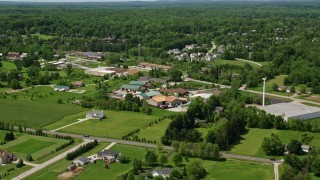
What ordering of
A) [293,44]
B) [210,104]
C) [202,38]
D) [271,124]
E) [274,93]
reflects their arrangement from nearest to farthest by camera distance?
[271,124] < [210,104] < [274,93] < [293,44] < [202,38]

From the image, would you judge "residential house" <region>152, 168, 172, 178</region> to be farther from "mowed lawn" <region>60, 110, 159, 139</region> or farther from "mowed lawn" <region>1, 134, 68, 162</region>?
"mowed lawn" <region>1, 134, 68, 162</region>

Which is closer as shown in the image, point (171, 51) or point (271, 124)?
point (271, 124)

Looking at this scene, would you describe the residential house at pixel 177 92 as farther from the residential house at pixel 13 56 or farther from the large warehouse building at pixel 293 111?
the residential house at pixel 13 56

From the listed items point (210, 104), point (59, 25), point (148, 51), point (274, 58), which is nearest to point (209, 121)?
point (210, 104)

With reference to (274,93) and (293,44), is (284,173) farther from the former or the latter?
(293,44)

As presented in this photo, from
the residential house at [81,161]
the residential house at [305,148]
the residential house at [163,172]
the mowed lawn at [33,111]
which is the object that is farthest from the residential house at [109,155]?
the residential house at [305,148]

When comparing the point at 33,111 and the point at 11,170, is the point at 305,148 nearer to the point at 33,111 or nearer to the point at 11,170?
the point at 11,170
